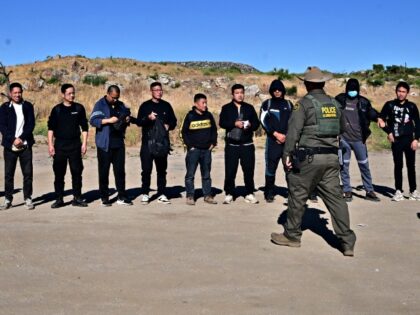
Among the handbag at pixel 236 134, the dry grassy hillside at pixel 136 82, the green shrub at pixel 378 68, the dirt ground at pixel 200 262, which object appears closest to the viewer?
the dirt ground at pixel 200 262

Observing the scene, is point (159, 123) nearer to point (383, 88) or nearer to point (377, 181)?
point (377, 181)

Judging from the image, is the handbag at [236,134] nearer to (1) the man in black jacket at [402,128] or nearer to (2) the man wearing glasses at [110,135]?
(2) the man wearing glasses at [110,135]

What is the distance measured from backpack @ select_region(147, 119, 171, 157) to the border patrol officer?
10.7ft

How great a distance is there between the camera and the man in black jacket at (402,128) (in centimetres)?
927

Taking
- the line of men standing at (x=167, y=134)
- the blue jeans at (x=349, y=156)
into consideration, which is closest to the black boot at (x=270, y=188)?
the line of men standing at (x=167, y=134)

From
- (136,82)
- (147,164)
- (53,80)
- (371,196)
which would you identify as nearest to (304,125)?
(147,164)

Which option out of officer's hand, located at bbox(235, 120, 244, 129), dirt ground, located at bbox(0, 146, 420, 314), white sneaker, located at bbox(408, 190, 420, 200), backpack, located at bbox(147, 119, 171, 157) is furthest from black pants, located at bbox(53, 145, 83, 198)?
white sneaker, located at bbox(408, 190, 420, 200)

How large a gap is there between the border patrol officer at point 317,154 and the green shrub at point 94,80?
116ft

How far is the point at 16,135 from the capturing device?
8.52m

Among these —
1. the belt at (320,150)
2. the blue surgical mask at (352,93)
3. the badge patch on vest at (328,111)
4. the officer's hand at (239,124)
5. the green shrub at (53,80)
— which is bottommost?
the belt at (320,150)

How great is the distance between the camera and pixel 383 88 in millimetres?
40812

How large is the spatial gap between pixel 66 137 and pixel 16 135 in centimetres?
75

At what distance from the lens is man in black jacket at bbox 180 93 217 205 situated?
9078 mm

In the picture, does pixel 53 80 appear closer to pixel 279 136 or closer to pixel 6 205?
pixel 6 205
